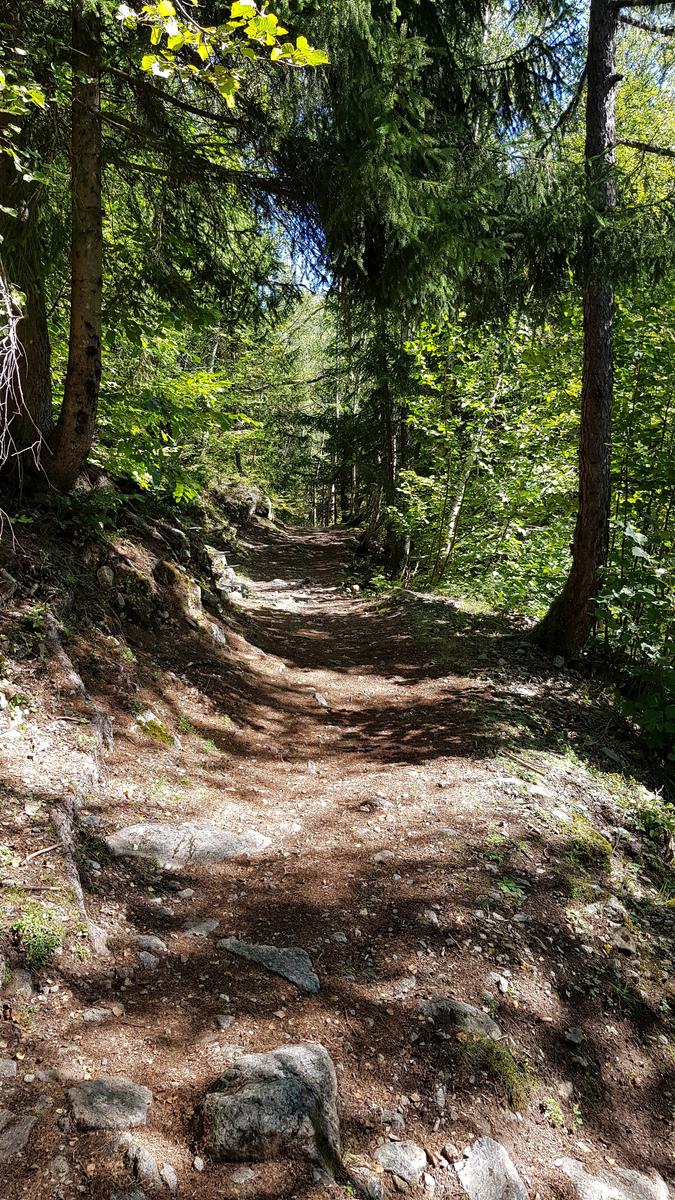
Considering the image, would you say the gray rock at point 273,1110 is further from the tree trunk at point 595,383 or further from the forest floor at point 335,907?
the tree trunk at point 595,383

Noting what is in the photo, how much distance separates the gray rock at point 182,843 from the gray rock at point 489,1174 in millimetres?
2120

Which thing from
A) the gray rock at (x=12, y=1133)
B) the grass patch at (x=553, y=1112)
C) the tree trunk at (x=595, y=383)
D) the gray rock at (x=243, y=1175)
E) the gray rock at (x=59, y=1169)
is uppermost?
the tree trunk at (x=595, y=383)

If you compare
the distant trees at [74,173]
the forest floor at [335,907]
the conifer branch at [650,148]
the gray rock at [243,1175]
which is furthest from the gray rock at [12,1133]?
the conifer branch at [650,148]

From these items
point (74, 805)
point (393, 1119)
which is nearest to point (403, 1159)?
point (393, 1119)

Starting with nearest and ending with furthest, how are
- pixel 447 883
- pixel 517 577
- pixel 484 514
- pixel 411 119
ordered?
1. pixel 447 883
2. pixel 411 119
3. pixel 517 577
4. pixel 484 514

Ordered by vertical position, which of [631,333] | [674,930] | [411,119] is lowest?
[674,930]

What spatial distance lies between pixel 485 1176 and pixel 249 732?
4.41 m

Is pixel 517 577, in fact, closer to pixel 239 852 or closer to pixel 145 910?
pixel 239 852

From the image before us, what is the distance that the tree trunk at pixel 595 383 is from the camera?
7.25 metres

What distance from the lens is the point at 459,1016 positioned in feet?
9.89

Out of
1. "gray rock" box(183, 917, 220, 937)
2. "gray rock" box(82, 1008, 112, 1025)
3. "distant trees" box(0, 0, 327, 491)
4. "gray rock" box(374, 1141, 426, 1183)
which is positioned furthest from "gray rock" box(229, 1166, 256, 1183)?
"distant trees" box(0, 0, 327, 491)

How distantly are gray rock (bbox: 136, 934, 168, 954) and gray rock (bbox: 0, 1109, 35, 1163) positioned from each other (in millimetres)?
1043

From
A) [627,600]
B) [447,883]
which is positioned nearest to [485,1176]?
[447,883]

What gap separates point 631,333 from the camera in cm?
831
